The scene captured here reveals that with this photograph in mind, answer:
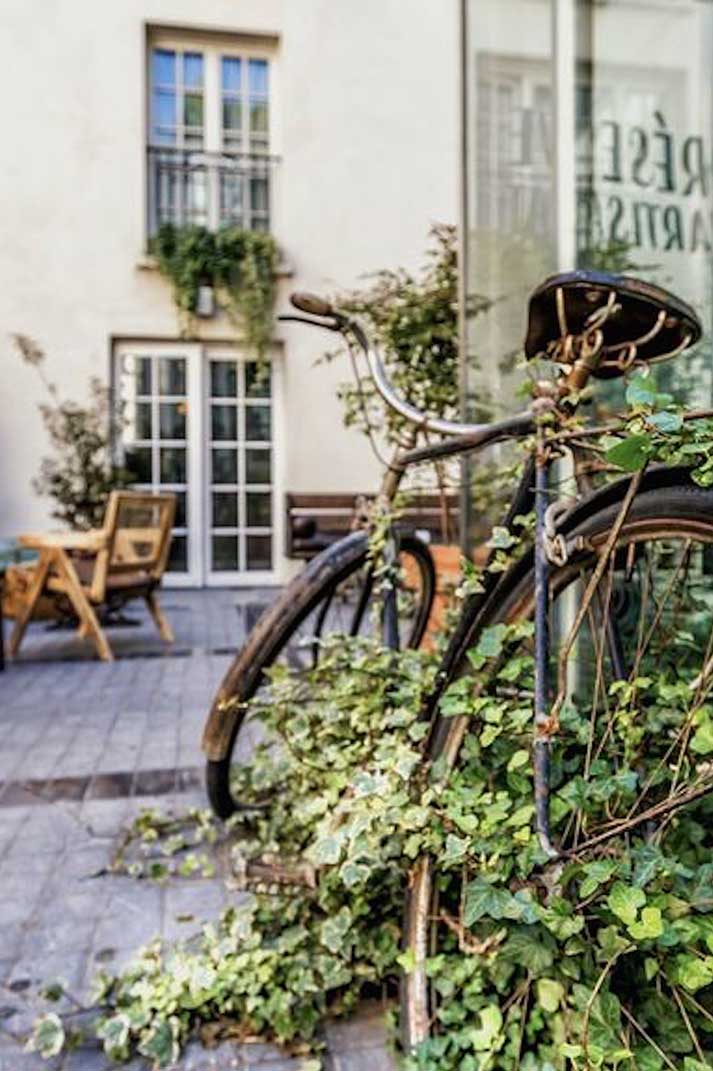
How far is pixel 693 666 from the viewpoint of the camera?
4.50 feet

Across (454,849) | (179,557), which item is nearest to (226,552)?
(179,557)

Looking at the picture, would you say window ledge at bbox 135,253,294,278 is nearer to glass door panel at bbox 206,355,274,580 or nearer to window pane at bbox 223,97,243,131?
glass door panel at bbox 206,355,274,580

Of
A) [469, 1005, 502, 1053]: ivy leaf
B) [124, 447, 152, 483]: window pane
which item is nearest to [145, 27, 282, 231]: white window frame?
[124, 447, 152, 483]: window pane

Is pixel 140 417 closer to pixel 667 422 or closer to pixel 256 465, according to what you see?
pixel 256 465

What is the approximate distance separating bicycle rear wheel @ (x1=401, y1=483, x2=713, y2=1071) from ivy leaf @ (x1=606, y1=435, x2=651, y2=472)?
10 cm

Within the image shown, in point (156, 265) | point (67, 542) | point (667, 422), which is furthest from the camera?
point (156, 265)

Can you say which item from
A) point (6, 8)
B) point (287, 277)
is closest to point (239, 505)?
point (287, 277)

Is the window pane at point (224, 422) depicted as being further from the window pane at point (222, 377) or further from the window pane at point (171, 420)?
the window pane at point (171, 420)

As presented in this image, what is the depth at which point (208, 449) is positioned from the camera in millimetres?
7633

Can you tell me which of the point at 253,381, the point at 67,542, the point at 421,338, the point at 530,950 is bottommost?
the point at 530,950

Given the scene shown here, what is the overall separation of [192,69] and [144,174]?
1.09m

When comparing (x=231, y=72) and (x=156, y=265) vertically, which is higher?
(x=231, y=72)

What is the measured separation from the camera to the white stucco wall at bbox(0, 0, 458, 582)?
7.18 meters

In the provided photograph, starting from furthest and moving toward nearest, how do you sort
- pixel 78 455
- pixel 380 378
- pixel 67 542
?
pixel 78 455
pixel 67 542
pixel 380 378
